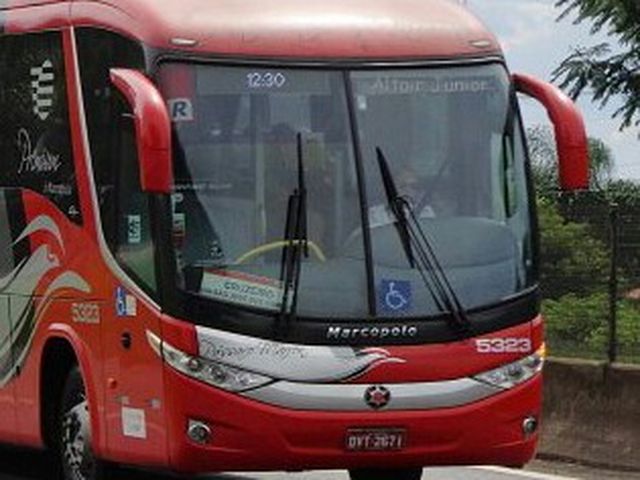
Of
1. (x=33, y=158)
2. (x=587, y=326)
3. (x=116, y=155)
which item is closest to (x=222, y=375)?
(x=116, y=155)

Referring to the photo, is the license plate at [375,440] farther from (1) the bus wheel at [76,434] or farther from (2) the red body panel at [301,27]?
(2) the red body panel at [301,27]

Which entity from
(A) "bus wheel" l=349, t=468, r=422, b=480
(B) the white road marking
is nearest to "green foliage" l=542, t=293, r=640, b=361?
(B) the white road marking

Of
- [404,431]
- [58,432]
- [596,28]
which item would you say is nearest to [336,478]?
[58,432]

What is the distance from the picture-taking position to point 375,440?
869 cm

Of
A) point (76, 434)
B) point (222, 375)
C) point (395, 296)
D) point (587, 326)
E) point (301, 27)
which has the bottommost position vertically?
point (587, 326)

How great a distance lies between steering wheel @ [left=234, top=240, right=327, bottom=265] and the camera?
868cm

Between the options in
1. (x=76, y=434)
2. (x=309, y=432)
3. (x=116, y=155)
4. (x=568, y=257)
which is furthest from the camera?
(x=568, y=257)

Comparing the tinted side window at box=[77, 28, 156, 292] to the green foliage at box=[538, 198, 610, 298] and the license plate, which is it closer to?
the license plate

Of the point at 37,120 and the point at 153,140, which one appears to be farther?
the point at 37,120

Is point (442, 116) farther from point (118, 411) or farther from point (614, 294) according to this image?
point (614, 294)

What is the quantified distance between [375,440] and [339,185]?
143cm

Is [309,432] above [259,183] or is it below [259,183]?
below

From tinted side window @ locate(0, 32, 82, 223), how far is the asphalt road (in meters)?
2.25

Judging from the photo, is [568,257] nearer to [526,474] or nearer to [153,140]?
[526,474]
